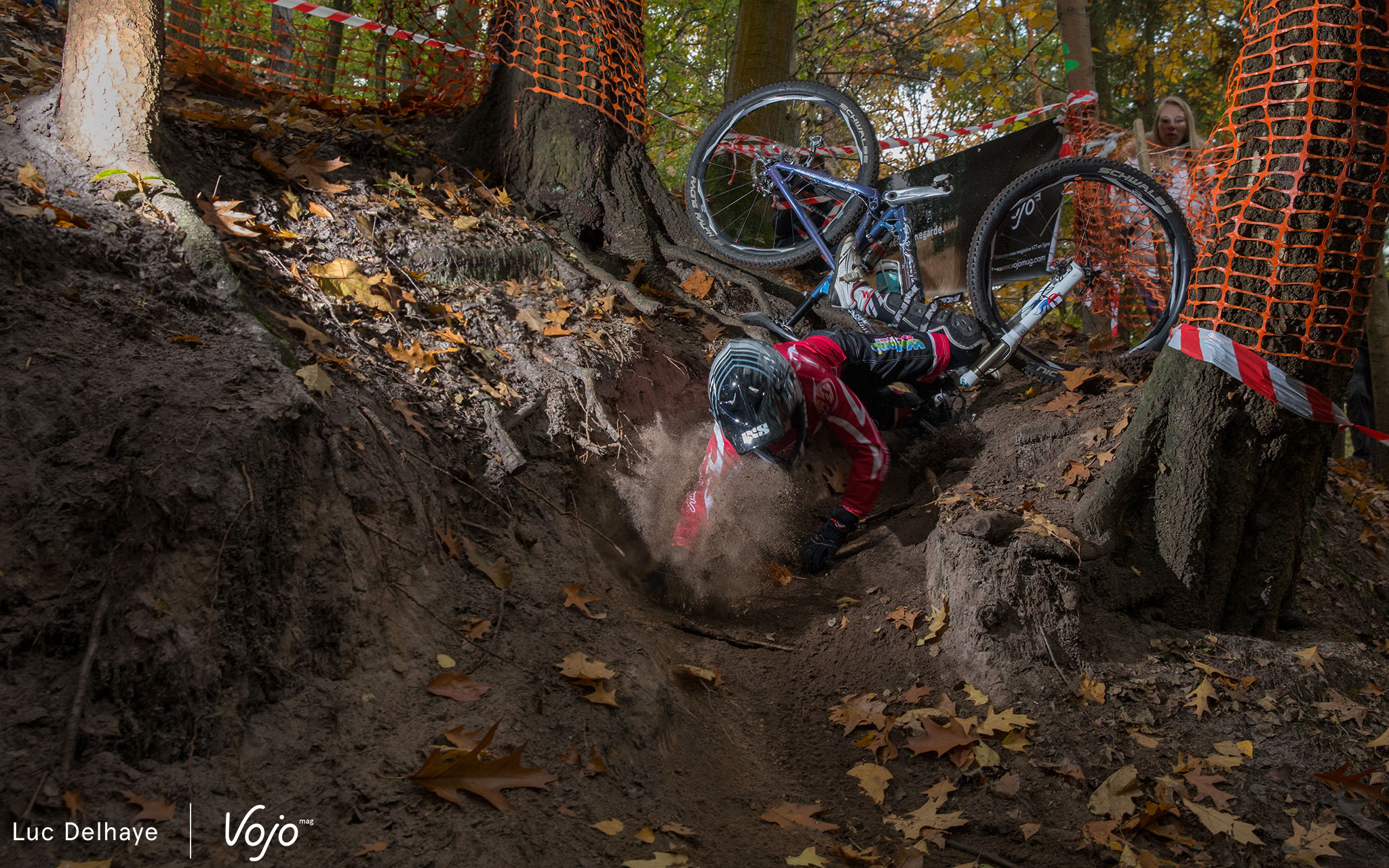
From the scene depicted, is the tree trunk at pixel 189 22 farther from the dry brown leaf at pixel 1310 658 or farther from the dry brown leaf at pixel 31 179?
the dry brown leaf at pixel 1310 658

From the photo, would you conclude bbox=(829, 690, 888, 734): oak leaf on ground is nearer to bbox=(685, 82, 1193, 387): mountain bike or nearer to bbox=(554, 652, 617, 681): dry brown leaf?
bbox=(554, 652, 617, 681): dry brown leaf

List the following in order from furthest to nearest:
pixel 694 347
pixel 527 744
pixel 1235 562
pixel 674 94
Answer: pixel 674 94
pixel 694 347
pixel 1235 562
pixel 527 744

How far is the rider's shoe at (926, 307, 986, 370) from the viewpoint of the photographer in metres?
5.41

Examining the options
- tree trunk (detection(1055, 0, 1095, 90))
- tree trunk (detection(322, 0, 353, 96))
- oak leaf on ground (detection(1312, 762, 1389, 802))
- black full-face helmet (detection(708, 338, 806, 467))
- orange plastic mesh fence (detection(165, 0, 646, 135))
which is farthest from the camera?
tree trunk (detection(322, 0, 353, 96))

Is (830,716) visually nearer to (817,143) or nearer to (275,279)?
(275,279)

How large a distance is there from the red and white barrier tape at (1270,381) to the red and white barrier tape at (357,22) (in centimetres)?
552

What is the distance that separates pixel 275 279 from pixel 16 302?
3.76 ft

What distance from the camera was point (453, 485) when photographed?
3383mm

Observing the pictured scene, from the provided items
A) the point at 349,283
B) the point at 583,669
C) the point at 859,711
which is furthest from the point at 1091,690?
the point at 349,283

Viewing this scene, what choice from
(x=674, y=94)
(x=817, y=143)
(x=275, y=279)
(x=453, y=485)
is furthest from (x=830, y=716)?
(x=674, y=94)

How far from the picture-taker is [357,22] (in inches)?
235

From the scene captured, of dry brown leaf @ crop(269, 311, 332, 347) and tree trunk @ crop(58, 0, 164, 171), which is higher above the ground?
tree trunk @ crop(58, 0, 164, 171)

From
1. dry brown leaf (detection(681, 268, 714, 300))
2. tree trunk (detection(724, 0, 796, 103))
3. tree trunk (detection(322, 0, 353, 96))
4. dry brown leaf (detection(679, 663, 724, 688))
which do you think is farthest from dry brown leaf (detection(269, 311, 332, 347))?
tree trunk (detection(724, 0, 796, 103))

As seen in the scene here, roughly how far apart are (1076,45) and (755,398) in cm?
574
